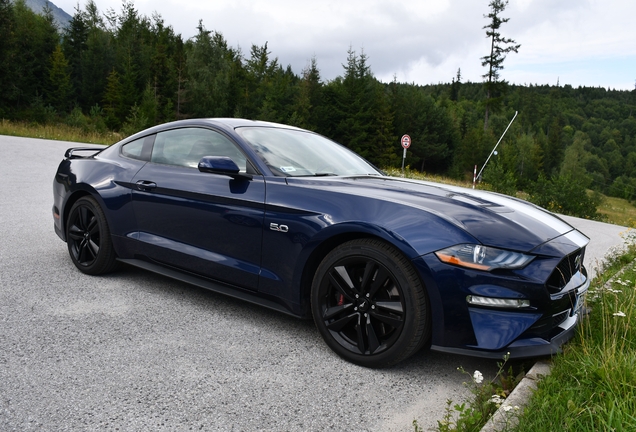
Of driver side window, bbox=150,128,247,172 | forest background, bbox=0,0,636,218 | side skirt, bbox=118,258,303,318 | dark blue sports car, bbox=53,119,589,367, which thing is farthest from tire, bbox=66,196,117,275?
forest background, bbox=0,0,636,218

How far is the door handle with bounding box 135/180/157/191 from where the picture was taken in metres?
3.96

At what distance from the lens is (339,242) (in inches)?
120

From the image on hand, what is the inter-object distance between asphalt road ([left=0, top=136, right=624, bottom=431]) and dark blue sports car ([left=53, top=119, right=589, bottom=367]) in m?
0.25

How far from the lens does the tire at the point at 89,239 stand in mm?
4309

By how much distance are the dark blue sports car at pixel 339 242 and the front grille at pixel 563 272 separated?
0.01 m

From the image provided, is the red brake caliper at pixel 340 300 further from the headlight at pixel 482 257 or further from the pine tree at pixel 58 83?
the pine tree at pixel 58 83

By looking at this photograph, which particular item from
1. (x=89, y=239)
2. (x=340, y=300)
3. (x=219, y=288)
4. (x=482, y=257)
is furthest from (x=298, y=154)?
(x=89, y=239)

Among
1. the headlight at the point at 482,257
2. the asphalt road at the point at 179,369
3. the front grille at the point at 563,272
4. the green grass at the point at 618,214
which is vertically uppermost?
the headlight at the point at 482,257

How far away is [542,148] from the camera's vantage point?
99.4 m

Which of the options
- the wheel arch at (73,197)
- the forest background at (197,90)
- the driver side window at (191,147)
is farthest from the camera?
the forest background at (197,90)

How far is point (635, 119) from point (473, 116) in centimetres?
6000

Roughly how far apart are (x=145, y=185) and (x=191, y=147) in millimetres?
489

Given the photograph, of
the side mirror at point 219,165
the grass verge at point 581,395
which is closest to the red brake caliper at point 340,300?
the grass verge at point 581,395

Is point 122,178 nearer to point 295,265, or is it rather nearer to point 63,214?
point 63,214
